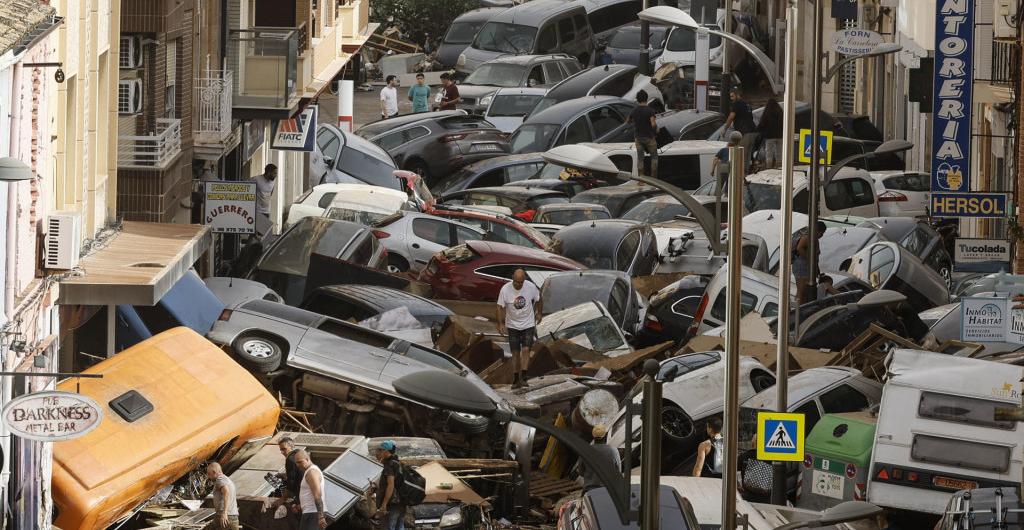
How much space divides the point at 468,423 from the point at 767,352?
436 centimetres

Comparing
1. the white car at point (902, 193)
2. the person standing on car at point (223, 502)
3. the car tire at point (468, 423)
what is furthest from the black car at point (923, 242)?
the person standing on car at point (223, 502)

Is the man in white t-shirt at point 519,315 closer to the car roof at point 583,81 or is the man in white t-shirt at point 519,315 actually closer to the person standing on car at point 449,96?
the car roof at point 583,81

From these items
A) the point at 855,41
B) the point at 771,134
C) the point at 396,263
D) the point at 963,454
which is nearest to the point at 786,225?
the point at 963,454

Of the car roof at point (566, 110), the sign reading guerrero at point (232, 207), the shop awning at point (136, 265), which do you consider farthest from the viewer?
the car roof at point (566, 110)

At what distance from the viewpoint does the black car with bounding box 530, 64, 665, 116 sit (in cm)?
4581

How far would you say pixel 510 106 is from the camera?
1827 inches

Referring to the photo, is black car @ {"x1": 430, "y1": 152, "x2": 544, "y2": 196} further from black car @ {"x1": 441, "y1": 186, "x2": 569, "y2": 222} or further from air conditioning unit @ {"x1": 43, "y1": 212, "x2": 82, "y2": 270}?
air conditioning unit @ {"x1": 43, "y1": 212, "x2": 82, "y2": 270}

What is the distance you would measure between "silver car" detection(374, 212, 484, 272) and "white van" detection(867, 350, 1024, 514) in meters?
12.7

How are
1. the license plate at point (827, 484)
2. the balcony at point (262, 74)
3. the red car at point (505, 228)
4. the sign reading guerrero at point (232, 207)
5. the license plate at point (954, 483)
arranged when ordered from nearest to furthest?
the license plate at point (954, 483) → the license plate at point (827, 484) → the sign reading guerrero at point (232, 207) → the red car at point (505, 228) → the balcony at point (262, 74)

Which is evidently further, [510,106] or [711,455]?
[510,106]

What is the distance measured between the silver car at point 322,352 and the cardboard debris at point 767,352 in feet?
10.6

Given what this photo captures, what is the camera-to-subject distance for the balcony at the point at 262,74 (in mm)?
30609

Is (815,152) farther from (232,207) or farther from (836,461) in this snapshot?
(232,207)

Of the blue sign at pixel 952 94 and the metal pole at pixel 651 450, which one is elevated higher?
the blue sign at pixel 952 94
